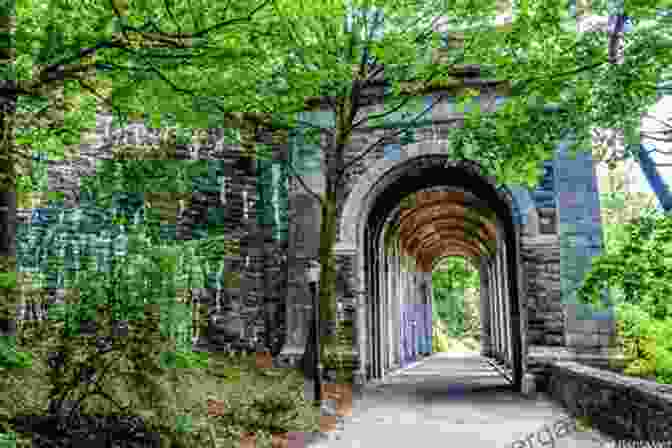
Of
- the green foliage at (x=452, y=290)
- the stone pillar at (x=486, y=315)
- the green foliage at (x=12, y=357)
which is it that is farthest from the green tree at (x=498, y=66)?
the green foliage at (x=452, y=290)

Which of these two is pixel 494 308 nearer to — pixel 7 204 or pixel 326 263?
pixel 326 263

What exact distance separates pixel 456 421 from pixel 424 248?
2018 cm

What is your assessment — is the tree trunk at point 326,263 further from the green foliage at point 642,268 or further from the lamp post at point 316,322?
the green foliage at point 642,268

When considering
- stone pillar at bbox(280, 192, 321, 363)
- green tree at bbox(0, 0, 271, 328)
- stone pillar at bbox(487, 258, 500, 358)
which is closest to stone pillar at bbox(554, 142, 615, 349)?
stone pillar at bbox(280, 192, 321, 363)

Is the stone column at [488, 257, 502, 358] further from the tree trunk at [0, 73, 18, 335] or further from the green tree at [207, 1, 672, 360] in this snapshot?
the tree trunk at [0, 73, 18, 335]

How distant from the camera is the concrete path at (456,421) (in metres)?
6.17

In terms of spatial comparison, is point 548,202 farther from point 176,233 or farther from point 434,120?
point 176,233

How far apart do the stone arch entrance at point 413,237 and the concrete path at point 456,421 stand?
1.19 meters

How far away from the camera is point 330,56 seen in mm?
7707

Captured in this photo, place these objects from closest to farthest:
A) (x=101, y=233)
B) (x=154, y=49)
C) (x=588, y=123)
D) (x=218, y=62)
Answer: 1. (x=154, y=49)
2. (x=218, y=62)
3. (x=588, y=123)
4. (x=101, y=233)

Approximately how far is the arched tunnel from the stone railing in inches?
169

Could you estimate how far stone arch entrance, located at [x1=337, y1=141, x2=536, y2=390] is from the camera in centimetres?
1179

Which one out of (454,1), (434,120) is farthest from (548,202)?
(454,1)

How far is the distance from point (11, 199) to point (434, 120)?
8050mm
